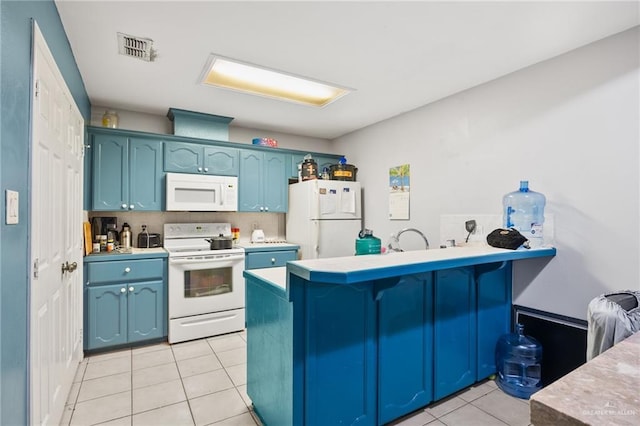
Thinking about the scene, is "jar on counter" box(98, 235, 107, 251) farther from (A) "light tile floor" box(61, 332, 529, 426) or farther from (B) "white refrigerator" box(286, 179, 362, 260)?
(B) "white refrigerator" box(286, 179, 362, 260)

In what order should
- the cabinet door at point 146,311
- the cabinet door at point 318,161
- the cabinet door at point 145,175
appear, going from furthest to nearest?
1. the cabinet door at point 318,161
2. the cabinet door at point 145,175
3. the cabinet door at point 146,311

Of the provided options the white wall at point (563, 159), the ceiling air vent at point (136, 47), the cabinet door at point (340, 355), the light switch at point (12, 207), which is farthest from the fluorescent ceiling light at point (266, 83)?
the cabinet door at point (340, 355)

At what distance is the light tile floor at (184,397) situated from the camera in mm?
1982

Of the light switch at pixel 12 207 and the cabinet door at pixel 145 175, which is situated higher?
the cabinet door at pixel 145 175

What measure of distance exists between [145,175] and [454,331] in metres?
3.22

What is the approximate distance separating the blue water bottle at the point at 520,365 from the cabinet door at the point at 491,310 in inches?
3.6

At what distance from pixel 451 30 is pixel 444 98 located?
1.16m

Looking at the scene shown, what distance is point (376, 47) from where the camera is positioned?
7.25 feet

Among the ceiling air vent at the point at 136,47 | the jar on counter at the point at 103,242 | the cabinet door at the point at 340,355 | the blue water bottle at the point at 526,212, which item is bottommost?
the cabinet door at the point at 340,355

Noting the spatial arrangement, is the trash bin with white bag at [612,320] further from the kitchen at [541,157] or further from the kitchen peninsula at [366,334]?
the kitchen peninsula at [366,334]

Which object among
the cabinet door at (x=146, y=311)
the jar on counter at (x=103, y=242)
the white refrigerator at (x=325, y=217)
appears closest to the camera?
the cabinet door at (x=146, y=311)

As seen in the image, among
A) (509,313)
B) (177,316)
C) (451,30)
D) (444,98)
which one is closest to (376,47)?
(451,30)

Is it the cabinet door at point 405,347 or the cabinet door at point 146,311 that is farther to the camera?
the cabinet door at point 146,311

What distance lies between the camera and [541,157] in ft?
7.76
